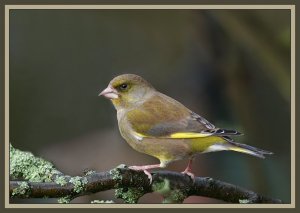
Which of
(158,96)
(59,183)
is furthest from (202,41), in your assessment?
(59,183)

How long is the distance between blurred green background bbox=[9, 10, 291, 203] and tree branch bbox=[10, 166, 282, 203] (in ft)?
5.41

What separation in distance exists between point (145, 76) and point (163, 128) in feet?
6.65

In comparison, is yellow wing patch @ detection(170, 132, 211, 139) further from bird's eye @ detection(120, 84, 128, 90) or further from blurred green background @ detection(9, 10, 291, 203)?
blurred green background @ detection(9, 10, 291, 203)

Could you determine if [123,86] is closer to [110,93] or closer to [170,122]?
[110,93]

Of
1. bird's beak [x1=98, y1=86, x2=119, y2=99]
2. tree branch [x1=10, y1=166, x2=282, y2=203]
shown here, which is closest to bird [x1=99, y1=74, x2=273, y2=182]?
bird's beak [x1=98, y1=86, x2=119, y2=99]

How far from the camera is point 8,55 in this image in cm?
449

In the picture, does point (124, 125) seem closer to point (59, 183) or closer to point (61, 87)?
point (59, 183)

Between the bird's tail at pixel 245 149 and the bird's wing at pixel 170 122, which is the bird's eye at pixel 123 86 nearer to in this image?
the bird's wing at pixel 170 122

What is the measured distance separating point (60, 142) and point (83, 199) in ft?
5.73

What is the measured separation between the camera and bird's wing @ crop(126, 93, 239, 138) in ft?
16.1

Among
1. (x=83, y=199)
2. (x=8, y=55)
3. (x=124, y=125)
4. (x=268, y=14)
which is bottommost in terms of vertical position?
(x=83, y=199)

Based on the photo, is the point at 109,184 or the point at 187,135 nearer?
the point at 109,184

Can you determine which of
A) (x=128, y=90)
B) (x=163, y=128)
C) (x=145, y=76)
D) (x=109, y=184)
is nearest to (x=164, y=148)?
(x=163, y=128)

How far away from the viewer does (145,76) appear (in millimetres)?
6945
